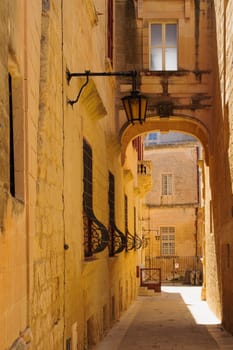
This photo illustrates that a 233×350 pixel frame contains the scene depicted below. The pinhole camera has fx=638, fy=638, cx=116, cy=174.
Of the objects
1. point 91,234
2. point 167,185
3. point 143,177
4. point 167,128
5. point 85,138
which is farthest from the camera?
point 167,185

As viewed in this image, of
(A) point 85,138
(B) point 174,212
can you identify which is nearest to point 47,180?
(A) point 85,138

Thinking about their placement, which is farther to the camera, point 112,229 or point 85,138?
point 112,229

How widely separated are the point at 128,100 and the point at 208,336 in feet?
18.9

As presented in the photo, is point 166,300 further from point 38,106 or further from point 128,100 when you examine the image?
point 38,106

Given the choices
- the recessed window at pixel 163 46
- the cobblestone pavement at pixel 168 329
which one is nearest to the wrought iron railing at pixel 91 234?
the cobblestone pavement at pixel 168 329

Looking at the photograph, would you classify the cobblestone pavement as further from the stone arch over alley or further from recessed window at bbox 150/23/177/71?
recessed window at bbox 150/23/177/71

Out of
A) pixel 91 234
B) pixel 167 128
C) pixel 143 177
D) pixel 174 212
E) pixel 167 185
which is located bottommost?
pixel 91 234

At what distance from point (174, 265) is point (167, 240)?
196 centimetres

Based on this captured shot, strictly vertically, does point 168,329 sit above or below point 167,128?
below

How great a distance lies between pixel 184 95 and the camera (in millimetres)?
17609

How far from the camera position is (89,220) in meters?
10.5

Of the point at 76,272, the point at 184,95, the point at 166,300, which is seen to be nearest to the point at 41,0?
the point at 76,272

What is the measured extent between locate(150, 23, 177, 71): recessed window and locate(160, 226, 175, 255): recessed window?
2497 cm

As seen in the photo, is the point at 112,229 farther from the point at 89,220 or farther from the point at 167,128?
the point at 167,128
